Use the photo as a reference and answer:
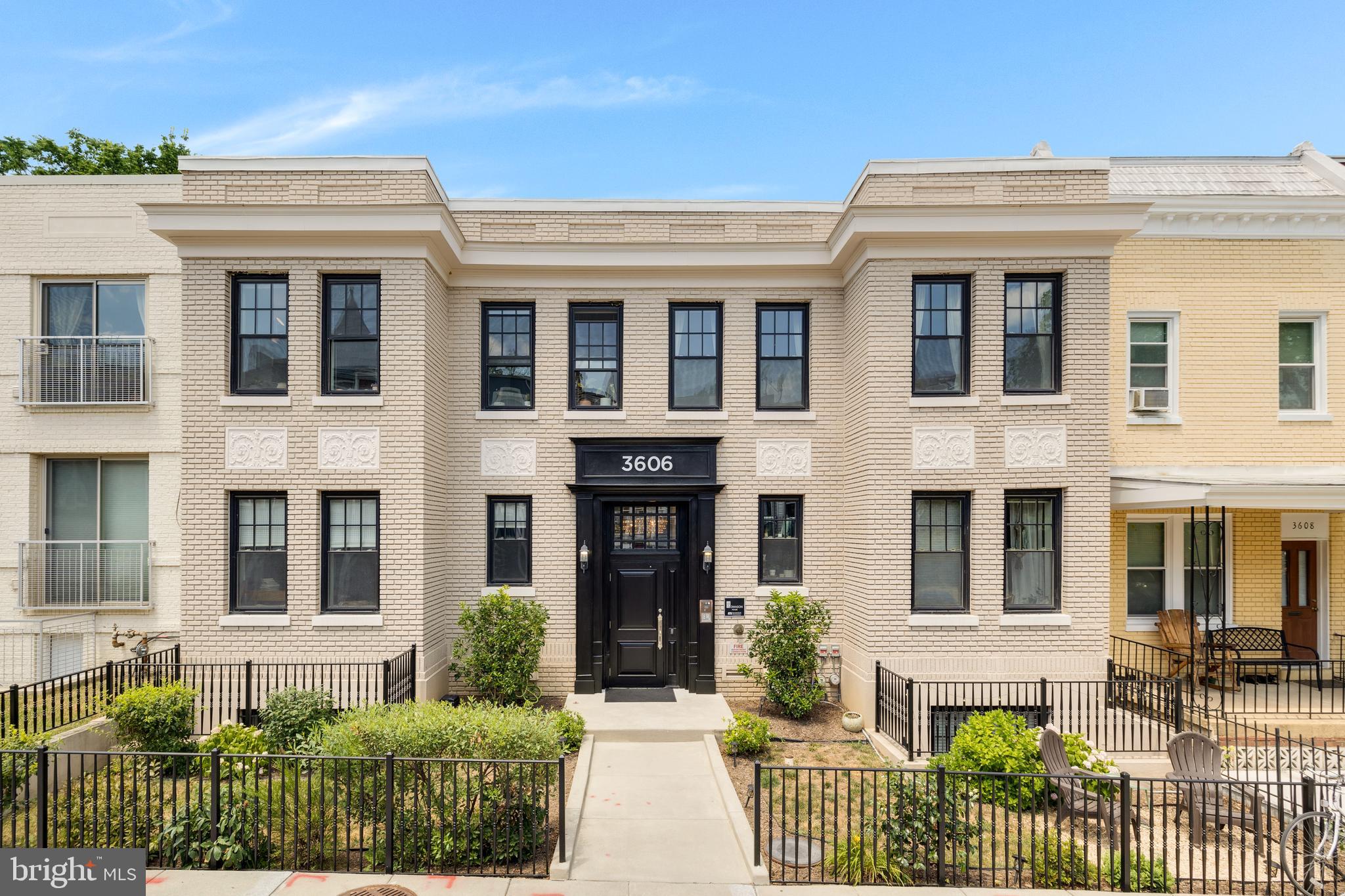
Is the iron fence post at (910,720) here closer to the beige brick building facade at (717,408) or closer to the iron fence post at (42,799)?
the beige brick building facade at (717,408)

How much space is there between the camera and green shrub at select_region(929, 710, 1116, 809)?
837 centimetres

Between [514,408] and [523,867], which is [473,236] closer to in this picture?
[514,408]

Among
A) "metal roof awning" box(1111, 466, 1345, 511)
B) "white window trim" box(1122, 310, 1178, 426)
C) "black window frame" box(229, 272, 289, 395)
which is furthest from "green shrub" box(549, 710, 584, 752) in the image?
"white window trim" box(1122, 310, 1178, 426)

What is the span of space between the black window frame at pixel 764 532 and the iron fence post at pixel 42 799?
9.53 meters

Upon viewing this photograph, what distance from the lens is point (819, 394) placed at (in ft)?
41.7

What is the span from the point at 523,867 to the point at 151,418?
11.1 meters

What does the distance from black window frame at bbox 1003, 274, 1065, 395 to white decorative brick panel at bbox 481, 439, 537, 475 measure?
319 inches

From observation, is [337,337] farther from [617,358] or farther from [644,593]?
[644,593]

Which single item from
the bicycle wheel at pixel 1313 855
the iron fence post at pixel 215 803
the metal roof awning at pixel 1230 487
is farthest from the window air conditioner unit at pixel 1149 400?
the iron fence post at pixel 215 803

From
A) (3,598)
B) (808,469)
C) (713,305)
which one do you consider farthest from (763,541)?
(3,598)

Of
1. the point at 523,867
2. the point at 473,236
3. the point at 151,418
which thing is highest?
the point at 473,236

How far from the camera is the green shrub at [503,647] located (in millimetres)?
11125

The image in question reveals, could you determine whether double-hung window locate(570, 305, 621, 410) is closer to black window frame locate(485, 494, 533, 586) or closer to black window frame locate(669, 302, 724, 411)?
black window frame locate(669, 302, 724, 411)

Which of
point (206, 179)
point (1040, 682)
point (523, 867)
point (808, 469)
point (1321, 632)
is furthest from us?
point (1321, 632)
